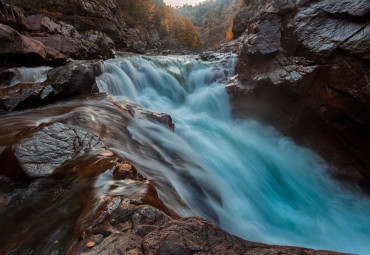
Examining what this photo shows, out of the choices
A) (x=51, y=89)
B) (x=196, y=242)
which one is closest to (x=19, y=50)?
(x=51, y=89)

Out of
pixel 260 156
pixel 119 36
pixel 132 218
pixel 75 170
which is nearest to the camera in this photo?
pixel 132 218

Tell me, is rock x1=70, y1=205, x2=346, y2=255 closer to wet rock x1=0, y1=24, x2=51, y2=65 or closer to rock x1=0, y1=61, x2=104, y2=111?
rock x1=0, y1=61, x2=104, y2=111

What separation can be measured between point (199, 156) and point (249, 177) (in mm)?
1546

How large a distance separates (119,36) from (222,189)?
21618 mm

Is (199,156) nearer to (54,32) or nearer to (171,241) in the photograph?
(171,241)

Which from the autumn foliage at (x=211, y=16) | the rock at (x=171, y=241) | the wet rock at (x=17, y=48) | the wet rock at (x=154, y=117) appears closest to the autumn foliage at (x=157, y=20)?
the autumn foliage at (x=211, y=16)

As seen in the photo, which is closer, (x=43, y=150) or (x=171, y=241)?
(x=171, y=241)

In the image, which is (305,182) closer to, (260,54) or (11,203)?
(260,54)

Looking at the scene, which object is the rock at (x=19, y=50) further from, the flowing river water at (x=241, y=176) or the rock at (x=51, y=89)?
the flowing river water at (x=241, y=176)

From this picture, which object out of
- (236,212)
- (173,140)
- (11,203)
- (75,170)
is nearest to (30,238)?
(11,203)

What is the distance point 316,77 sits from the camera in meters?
5.56

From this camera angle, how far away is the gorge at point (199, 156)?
66.2 inches

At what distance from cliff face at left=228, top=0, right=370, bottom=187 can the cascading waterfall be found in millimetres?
747

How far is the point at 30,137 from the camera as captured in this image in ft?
9.03
